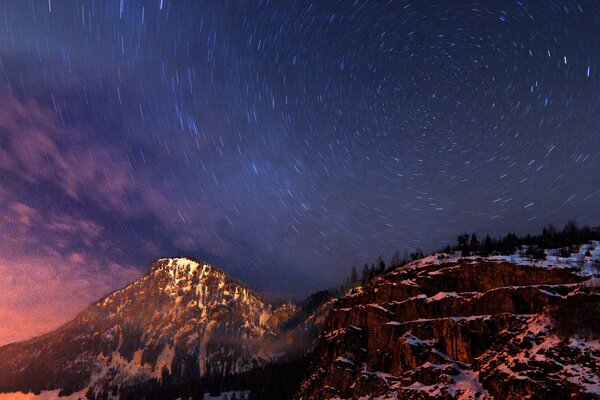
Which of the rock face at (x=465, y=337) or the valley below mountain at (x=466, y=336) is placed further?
the valley below mountain at (x=466, y=336)

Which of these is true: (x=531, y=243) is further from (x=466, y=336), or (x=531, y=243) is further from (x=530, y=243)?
(x=466, y=336)

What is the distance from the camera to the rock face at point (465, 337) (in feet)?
285

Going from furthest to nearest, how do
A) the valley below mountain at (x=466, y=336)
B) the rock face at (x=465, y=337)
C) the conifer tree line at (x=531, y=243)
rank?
the conifer tree line at (x=531, y=243) < the valley below mountain at (x=466, y=336) < the rock face at (x=465, y=337)

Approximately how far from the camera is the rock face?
8694cm

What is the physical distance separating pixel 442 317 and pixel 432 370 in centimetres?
2039

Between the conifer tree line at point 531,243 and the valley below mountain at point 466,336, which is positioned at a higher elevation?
the conifer tree line at point 531,243

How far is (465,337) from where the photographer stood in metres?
112

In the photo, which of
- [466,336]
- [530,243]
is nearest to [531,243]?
[530,243]

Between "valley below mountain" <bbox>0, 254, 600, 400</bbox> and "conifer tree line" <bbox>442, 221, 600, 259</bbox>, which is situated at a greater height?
"conifer tree line" <bbox>442, 221, 600, 259</bbox>

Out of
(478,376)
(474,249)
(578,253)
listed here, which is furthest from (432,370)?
(474,249)

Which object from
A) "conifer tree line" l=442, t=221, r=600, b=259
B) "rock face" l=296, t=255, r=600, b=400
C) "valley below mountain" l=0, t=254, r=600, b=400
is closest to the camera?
"rock face" l=296, t=255, r=600, b=400

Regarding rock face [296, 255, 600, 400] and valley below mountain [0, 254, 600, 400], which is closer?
rock face [296, 255, 600, 400]

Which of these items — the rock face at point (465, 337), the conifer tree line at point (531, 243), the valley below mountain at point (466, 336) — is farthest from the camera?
the conifer tree line at point (531, 243)

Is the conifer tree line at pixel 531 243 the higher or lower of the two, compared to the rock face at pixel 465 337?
higher
